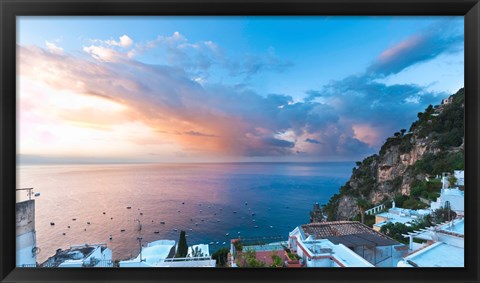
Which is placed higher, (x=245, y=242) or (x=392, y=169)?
(x=392, y=169)

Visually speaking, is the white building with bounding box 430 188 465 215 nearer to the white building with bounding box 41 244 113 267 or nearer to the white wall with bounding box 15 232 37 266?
the white building with bounding box 41 244 113 267

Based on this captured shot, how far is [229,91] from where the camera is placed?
7.04 feet

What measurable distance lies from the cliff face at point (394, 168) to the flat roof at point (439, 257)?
114 cm

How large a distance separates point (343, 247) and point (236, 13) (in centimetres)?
123

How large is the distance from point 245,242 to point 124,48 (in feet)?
5.22

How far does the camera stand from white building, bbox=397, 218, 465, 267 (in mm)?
870

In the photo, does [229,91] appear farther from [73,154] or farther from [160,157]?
[73,154]

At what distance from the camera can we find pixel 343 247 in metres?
1.25

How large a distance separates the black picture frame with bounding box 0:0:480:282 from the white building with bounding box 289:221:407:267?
16 cm

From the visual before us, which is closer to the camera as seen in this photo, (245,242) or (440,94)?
(245,242)

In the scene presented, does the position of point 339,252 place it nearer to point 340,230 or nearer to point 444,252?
point 444,252

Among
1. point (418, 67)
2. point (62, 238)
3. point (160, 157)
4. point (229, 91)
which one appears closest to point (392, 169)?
point (418, 67)

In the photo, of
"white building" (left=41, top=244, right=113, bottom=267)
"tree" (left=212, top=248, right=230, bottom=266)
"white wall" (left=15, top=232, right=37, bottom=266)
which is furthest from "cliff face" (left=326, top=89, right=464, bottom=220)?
"white wall" (left=15, top=232, right=37, bottom=266)

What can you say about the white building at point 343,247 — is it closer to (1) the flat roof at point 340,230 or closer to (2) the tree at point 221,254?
(1) the flat roof at point 340,230
